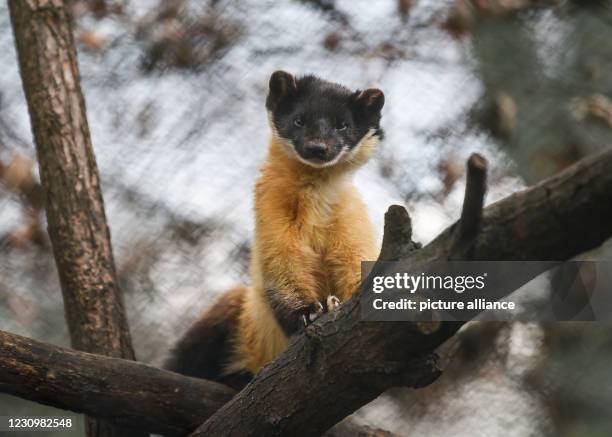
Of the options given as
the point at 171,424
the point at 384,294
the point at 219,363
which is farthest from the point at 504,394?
the point at 384,294

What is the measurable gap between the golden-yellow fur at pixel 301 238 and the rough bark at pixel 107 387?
50cm

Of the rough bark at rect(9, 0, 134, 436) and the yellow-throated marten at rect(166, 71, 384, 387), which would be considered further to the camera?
the rough bark at rect(9, 0, 134, 436)

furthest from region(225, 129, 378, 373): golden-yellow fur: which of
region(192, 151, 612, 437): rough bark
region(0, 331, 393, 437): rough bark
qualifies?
region(192, 151, 612, 437): rough bark

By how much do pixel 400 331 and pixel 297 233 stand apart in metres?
1.60

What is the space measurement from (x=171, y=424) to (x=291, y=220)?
130 cm

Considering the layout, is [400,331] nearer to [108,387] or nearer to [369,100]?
[108,387]

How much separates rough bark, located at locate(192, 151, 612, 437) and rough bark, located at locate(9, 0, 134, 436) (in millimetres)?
1325

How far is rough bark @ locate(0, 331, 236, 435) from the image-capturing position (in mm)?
3535

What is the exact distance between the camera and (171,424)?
4.02 meters

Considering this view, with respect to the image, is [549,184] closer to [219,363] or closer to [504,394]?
[219,363]

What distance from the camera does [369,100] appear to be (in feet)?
15.7

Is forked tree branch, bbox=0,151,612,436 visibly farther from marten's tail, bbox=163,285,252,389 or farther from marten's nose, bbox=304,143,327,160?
marten's nose, bbox=304,143,327,160

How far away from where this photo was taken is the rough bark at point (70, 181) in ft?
15.4

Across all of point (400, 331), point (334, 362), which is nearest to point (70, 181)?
point (334, 362)
